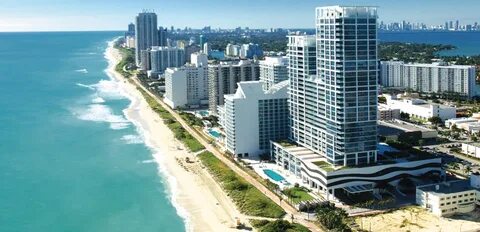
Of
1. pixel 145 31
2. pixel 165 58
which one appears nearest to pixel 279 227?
pixel 165 58

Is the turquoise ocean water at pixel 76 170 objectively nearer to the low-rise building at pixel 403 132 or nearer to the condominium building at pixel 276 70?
the condominium building at pixel 276 70

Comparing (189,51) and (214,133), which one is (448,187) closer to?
(214,133)

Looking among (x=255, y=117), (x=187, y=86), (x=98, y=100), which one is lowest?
(x=98, y=100)

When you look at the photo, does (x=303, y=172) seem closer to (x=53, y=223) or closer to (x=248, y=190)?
(x=248, y=190)

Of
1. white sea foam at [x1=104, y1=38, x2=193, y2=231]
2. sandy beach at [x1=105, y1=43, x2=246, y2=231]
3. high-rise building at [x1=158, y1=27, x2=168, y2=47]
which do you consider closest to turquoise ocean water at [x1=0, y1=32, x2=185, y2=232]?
white sea foam at [x1=104, y1=38, x2=193, y2=231]

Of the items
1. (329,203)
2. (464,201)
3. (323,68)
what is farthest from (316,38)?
(464,201)

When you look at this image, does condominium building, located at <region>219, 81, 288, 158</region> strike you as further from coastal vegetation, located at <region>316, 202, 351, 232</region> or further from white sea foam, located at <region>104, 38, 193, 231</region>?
coastal vegetation, located at <region>316, 202, 351, 232</region>
